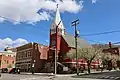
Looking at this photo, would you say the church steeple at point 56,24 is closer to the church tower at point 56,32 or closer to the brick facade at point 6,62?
the church tower at point 56,32

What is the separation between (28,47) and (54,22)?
13.0 metres

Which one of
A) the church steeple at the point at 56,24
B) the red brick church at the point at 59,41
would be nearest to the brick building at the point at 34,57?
the red brick church at the point at 59,41

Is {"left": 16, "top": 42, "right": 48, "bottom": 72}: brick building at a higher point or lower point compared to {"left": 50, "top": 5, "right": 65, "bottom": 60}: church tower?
lower

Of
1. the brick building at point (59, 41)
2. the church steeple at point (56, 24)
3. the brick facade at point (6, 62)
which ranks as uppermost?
the church steeple at point (56, 24)

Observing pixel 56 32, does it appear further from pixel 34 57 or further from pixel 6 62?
pixel 6 62

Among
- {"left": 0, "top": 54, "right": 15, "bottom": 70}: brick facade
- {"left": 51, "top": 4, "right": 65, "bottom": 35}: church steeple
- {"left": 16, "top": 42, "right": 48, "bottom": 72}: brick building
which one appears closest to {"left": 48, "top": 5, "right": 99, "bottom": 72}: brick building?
{"left": 51, "top": 4, "right": 65, "bottom": 35}: church steeple

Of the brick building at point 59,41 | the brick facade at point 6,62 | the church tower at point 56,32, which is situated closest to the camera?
the brick building at point 59,41

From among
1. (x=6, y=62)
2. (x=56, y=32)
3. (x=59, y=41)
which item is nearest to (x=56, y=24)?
(x=56, y=32)

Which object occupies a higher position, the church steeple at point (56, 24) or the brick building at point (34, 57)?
the church steeple at point (56, 24)

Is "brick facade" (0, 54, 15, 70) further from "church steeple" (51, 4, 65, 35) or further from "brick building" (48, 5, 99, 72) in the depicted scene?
"church steeple" (51, 4, 65, 35)

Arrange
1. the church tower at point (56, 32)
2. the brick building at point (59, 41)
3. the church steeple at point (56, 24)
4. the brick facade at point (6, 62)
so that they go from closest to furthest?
1. the brick building at point (59, 41)
2. the church tower at point (56, 32)
3. the church steeple at point (56, 24)
4. the brick facade at point (6, 62)

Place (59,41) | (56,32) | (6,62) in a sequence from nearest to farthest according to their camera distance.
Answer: (56,32), (59,41), (6,62)

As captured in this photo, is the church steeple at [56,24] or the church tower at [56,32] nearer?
the church tower at [56,32]

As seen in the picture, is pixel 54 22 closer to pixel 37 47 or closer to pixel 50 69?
pixel 37 47
